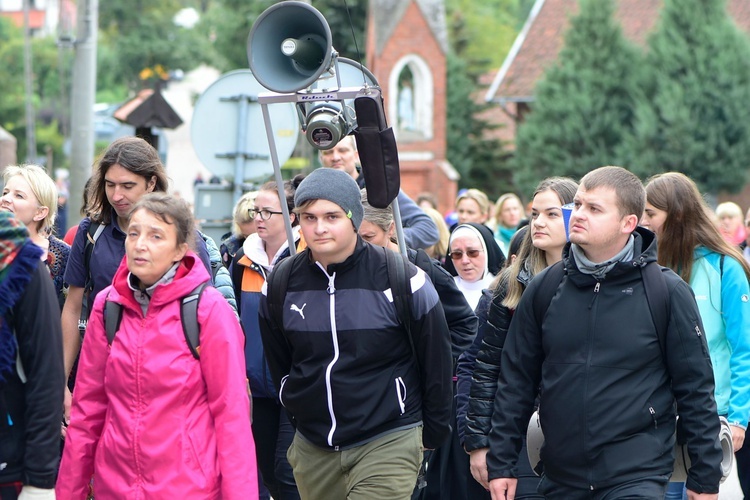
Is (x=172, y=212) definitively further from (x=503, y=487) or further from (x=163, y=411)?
(x=503, y=487)

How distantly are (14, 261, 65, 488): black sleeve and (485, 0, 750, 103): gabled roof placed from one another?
130 feet

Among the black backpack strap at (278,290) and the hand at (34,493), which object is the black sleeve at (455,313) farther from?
the hand at (34,493)

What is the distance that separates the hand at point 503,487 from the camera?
17.2 ft

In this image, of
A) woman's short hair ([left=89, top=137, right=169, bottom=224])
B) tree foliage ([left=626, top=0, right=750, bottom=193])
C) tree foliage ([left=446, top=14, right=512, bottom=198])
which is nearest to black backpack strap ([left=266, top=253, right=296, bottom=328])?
woman's short hair ([left=89, top=137, right=169, bottom=224])

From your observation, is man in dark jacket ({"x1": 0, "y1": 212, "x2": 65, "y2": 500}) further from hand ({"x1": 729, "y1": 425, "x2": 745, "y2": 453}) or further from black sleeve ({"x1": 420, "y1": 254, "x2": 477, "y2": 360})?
hand ({"x1": 729, "y1": 425, "x2": 745, "y2": 453})

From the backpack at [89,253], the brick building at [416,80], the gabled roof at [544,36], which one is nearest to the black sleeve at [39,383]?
the backpack at [89,253]

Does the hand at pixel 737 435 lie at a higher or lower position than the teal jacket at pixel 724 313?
lower

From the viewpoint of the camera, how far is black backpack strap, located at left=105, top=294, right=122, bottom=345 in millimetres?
4898

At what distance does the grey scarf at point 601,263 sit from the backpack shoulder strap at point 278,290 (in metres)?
1.28

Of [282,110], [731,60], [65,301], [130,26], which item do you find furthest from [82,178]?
[130,26]

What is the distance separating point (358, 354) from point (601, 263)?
1.12 m

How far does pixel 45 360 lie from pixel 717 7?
3393cm

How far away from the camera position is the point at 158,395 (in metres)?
4.72

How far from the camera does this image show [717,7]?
3541cm
